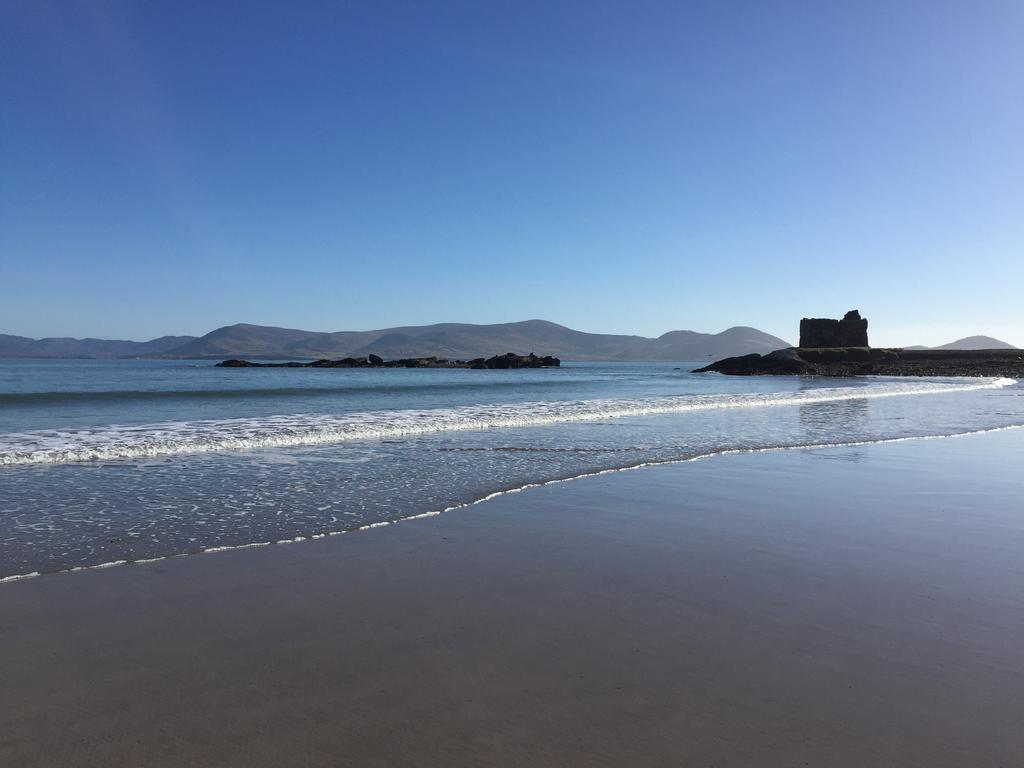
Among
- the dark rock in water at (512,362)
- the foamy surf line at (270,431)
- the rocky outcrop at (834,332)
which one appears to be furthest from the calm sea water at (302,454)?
the rocky outcrop at (834,332)

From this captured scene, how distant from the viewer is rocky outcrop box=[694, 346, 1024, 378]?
62812mm

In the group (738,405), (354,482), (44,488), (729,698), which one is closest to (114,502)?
(44,488)

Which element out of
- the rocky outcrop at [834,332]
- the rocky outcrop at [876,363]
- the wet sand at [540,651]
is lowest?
the wet sand at [540,651]

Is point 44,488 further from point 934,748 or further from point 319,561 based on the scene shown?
Result: point 934,748

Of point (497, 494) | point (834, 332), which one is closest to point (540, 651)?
point (497, 494)

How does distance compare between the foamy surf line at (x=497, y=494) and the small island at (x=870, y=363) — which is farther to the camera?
the small island at (x=870, y=363)

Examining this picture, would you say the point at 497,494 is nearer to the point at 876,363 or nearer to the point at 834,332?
the point at 876,363

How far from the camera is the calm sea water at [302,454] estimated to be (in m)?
6.25

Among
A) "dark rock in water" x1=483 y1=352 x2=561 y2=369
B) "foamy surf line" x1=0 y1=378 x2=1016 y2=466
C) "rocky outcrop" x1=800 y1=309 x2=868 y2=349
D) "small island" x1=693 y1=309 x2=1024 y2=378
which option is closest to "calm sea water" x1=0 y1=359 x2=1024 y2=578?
"foamy surf line" x1=0 y1=378 x2=1016 y2=466

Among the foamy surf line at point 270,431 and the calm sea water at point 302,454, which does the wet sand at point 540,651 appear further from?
the foamy surf line at point 270,431

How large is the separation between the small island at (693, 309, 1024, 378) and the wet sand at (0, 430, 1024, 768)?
2510 inches

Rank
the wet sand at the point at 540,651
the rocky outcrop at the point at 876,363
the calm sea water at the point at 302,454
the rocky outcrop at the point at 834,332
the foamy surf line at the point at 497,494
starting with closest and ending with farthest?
1. the wet sand at the point at 540,651
2. the foamy surf line at the point at 497,494
3. the calm sea water at the point at 302,454
4. the rocky outcrop at the point at 876,363
5. the rocky outcrop at the point at 834,332

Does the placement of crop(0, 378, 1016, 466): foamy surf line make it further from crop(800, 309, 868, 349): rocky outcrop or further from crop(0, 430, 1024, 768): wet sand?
crop(800, 309, 868, 349): rocky outcrop

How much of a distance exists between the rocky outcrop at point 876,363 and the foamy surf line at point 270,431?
1932 inches
